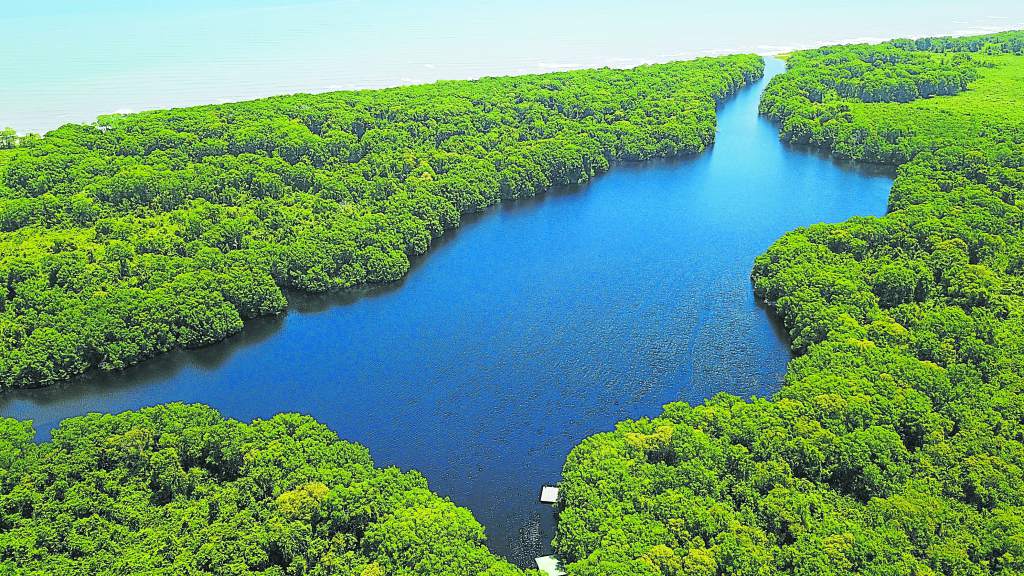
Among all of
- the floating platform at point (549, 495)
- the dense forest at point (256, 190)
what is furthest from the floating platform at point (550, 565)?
the dense forest at point (256, 190)

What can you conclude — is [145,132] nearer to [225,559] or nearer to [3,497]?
[3,497]

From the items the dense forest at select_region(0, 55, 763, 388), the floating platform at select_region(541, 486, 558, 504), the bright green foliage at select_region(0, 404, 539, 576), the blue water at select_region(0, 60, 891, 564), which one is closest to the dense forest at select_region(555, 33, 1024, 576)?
the floating platform at select_region(541, 486, 558, 504)

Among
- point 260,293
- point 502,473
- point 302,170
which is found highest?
point 302,170

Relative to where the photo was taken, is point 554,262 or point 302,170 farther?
point 302,170

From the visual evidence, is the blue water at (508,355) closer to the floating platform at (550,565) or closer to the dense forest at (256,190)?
the floating platform at (550,565)

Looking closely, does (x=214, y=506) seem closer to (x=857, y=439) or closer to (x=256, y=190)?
(x=857, y=439)

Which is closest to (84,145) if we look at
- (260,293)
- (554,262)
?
(260,293)
